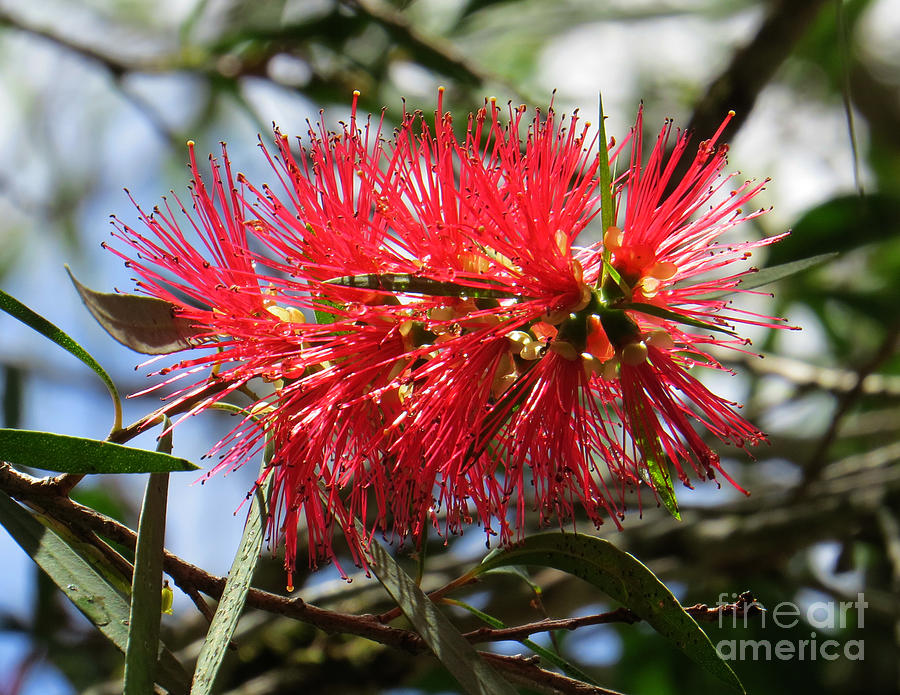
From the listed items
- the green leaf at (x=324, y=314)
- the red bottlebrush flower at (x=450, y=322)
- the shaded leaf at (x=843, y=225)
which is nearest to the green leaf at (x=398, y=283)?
the red bottlebrush flower at (x=450, y=322)

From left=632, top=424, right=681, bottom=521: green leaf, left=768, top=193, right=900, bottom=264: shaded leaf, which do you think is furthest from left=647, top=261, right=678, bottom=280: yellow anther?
left=768, top=193, right=900, bottom=264: shaded leaf

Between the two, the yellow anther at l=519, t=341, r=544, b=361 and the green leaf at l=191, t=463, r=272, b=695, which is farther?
the yellow anther at l=519, t=341, r=544, b=361

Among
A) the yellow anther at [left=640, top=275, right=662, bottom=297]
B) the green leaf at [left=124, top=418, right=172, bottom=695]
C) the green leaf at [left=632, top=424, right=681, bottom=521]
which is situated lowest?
the green leaf at [left=124, top=418, right=172, bottom=695]

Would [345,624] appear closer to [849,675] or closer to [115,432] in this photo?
[115,432]

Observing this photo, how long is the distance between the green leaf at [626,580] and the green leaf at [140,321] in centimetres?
57

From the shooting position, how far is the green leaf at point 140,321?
1.26m

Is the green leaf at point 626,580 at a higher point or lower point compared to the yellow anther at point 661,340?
lower

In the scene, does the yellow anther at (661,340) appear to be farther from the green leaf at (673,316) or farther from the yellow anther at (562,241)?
the yellow anther at (562,241)

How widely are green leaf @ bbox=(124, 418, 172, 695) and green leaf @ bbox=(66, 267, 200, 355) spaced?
0.24 m

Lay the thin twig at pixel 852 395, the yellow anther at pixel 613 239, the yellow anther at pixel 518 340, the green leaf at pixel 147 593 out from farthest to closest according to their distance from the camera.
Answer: the thin twig at pixel 852 395
the yellow anther at pixel 518 340
the yellow anther at pixel 613 239
the green leaf at pixel 147 593

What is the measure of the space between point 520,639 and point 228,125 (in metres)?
2.90

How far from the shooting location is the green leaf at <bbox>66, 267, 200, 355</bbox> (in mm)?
1258

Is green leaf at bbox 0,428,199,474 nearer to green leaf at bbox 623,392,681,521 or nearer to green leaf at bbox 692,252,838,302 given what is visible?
green leaf at bbox 623,392,681,521

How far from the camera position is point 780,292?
3367 millimetres
